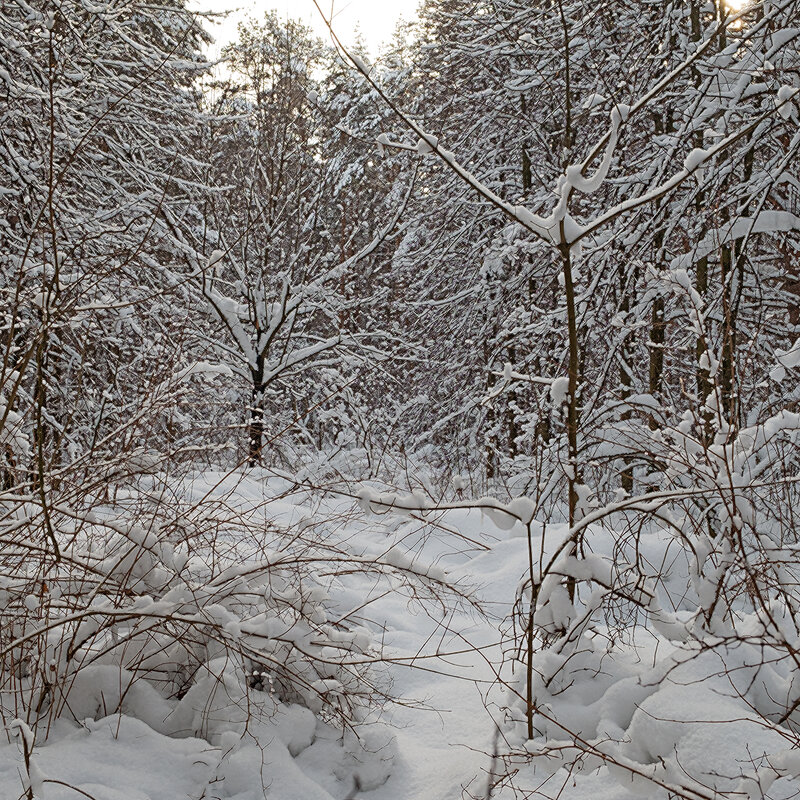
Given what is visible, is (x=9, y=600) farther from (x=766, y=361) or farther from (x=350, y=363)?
(x=350, y=363)

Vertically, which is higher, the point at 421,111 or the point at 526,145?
the point at 421,111

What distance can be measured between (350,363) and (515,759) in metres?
6.63

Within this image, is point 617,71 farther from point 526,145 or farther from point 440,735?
point 440,735

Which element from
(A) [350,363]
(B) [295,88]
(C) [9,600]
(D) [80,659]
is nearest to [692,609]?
(D) [80,659]

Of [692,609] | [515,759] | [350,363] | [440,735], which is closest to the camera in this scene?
[515,759]

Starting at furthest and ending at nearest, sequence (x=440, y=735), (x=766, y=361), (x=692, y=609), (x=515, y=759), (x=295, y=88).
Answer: (x=295, y=88), (x=766, y=361), (x=692, y=609), (x=440, y=735), (x=515, y=759)

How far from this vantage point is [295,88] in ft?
30.1

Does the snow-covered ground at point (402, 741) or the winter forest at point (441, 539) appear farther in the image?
the winter forest at point (441, 539)

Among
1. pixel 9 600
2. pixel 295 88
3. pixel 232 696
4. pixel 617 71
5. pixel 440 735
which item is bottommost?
pixel 440 735

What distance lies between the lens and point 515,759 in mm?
2160

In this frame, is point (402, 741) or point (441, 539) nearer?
point (402, 741)

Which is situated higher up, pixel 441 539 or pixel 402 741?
pixel 441 539

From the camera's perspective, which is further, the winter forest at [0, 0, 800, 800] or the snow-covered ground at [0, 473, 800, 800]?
the winter forest at [0, 0, 800, 800]

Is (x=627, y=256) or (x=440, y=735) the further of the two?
(x=627, y=256)
